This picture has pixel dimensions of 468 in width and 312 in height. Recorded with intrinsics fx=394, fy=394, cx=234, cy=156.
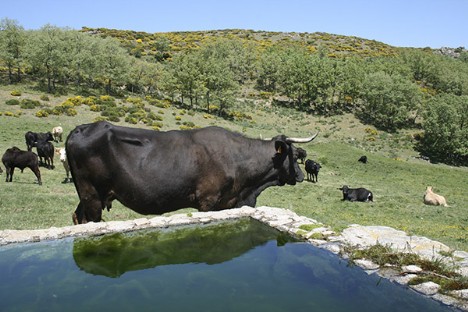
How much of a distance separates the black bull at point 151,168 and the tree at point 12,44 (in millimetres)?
58332

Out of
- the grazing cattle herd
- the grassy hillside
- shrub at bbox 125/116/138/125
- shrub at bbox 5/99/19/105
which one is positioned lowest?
shrub at bbox 125/116/138/125

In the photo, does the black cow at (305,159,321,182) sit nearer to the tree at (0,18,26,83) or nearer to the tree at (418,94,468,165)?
→ the tree at (418,94,468,165)

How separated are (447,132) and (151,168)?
69.7 meters

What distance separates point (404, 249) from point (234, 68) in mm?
100459

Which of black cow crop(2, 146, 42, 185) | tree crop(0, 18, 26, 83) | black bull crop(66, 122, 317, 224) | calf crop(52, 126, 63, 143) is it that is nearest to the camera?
black bull crop(66, 122, 317, 224)

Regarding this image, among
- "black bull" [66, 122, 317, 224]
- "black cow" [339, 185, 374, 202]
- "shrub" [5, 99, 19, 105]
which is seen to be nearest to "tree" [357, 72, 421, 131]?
"black cow" [339, 185, 374, 202]

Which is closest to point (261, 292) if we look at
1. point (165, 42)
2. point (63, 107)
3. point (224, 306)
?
point (224, 306)

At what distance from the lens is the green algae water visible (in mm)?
5910

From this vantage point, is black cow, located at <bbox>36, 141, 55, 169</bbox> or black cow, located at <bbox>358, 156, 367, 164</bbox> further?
black cow, located at <bbox>358, 156, 367, 164</bbox>

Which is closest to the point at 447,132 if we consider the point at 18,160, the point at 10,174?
the point at 18,160

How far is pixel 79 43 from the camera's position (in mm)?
68938

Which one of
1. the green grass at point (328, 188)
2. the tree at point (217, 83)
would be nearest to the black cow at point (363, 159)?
the green grass at point (328, 188)

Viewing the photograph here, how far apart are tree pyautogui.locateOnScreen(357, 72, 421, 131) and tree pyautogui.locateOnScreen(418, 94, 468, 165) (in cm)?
826

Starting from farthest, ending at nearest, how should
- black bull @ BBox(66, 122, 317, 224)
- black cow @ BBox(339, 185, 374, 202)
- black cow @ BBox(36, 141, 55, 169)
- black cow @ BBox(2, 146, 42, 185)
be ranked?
black cow @ BBox(36, 141, 55, 169), black cow @ BBox(339, 185, 374, 202), black cow @ BBox(2, 146, 42, 185), black bull @ BBox(66, 122, 317, 224)
